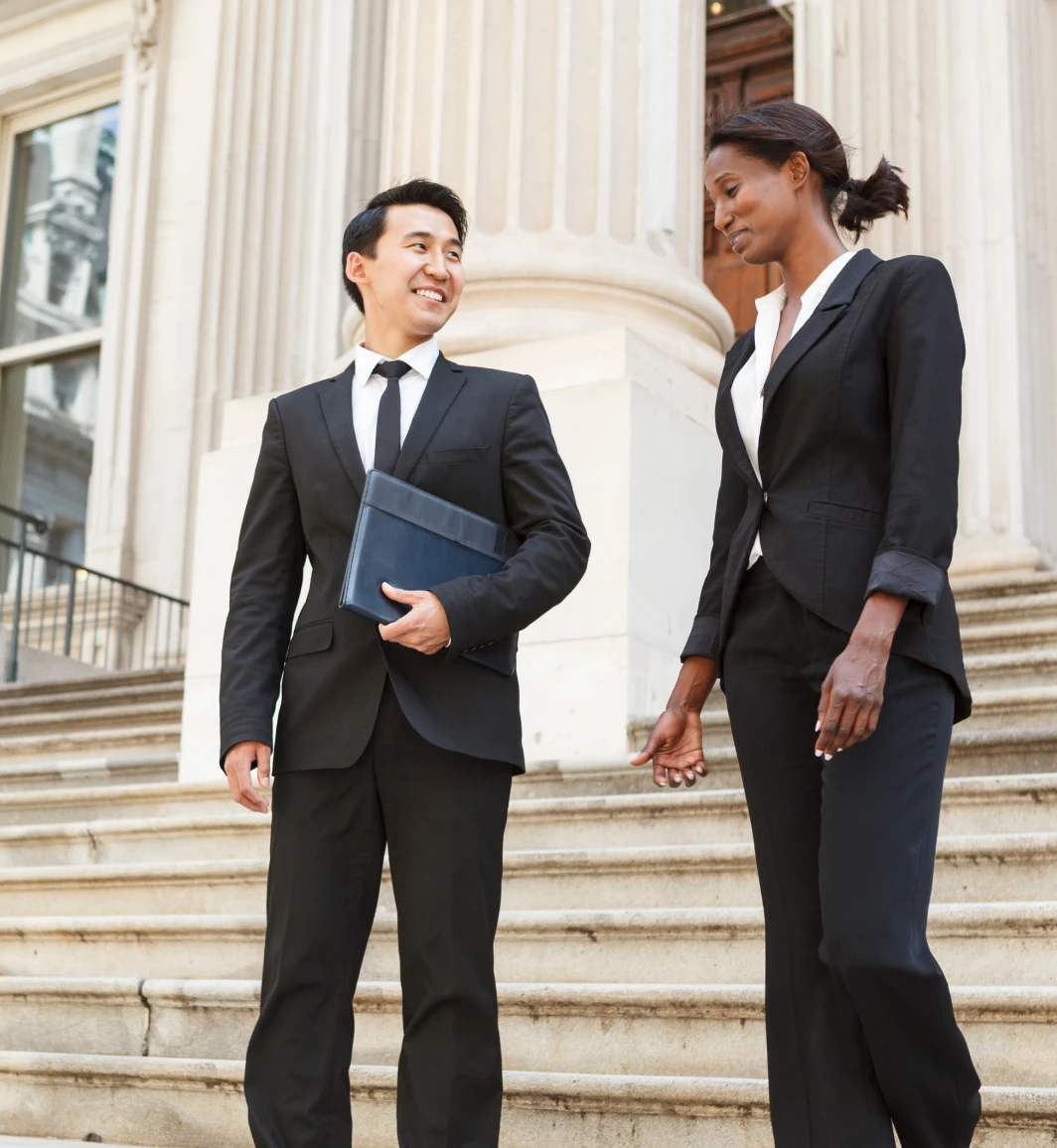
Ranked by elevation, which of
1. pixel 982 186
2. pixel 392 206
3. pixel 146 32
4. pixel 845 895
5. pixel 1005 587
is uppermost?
pixel 146 32

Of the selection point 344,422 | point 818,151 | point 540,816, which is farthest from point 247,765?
point 540,816

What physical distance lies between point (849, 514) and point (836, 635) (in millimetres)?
191

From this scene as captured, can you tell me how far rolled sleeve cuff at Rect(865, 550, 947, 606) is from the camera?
2490mm

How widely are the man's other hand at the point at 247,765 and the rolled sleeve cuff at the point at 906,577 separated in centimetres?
111

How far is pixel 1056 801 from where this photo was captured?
4.36m

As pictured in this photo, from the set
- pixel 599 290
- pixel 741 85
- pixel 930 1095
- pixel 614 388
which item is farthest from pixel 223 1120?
pixel 741 85

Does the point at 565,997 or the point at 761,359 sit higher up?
the point at 761,359

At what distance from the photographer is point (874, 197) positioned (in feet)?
9.25

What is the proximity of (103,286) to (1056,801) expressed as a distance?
12118 millimetres

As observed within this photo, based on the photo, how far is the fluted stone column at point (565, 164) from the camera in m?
6.57

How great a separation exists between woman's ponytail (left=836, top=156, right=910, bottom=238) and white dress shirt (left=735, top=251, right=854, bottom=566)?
0.20 feet

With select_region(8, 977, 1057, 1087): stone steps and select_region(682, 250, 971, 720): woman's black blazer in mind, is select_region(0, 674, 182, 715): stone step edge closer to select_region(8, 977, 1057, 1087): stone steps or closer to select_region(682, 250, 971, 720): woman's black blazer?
select_region(8, 977, 1057, 1087): stone steps

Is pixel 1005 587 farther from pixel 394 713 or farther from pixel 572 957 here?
pixel 394 713

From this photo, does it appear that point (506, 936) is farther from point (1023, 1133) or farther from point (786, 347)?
point (786, 347)
